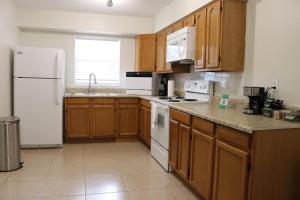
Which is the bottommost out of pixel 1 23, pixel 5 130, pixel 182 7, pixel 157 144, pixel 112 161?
pixel 112 161

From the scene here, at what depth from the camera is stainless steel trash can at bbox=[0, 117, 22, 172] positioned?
3.31m

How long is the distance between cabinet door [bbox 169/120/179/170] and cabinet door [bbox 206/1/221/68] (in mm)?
824

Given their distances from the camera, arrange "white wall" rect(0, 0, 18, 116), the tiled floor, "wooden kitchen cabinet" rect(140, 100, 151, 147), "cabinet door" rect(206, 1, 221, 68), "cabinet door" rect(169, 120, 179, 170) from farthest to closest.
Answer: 1. "wooden kitchen cabinet" rect(140, 100, 151, 147)
2. "white wall" rect(0, 0, 18, 116)
3. "cabinet door" rect(169, 120, 179, 170)
4. "cabinet door" rect(206, 1, 221, 68)
5. the tiled floor

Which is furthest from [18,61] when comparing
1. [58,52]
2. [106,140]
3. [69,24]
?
[106,140]

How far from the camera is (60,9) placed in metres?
4.85

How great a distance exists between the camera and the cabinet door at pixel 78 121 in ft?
15.7

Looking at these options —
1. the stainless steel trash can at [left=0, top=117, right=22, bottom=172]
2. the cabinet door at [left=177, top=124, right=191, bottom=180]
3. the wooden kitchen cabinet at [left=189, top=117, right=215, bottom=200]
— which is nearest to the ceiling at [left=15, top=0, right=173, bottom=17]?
the stainless steel trash can at [left=0, top=117, right=22, bottom=172]

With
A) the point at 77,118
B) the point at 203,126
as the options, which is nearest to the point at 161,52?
the point at 77,118

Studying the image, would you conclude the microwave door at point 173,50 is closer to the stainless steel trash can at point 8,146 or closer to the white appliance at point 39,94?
the white appliance at point 39,94

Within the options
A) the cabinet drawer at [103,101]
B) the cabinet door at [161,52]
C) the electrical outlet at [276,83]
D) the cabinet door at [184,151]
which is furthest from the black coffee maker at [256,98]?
the cabinet drawer at [103,101]

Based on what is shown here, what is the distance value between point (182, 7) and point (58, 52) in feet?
6.90

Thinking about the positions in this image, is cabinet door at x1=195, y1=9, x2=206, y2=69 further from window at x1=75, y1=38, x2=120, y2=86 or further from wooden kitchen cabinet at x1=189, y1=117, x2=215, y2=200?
window at x1=75, y1=38, x2=120, y2=86

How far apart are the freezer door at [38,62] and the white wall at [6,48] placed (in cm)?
16

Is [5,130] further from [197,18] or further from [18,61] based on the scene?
[197,18]
